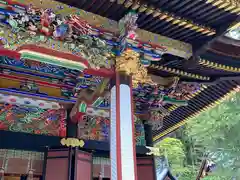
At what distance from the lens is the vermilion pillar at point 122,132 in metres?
3.59

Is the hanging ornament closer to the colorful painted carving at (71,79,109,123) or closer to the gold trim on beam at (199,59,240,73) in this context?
the colorful painted carving at (71,79,109,123)

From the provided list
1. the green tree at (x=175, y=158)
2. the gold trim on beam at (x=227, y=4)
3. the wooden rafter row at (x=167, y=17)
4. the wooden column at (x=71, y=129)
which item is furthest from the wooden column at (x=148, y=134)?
the green tree at (x=175, y=158)

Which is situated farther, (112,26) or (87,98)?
(87,98)

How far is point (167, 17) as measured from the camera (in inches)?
165

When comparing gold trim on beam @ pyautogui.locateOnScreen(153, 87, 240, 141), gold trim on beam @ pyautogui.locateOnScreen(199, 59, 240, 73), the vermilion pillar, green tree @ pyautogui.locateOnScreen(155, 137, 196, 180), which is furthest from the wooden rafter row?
green tree @ pyautogui.locateOnScreen(155, 137, 196, 180)

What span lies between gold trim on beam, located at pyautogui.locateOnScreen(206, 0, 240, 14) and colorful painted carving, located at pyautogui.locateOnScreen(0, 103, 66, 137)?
155 inches

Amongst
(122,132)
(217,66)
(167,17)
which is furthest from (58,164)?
(217,66)

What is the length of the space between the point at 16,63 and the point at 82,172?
260cm

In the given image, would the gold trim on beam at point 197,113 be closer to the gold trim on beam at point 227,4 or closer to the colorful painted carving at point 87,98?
the gold trim on beam at point 227,4

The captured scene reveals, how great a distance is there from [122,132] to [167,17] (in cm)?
194

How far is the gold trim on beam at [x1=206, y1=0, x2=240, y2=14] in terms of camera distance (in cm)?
401

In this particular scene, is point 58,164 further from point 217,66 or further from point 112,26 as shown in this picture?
point 217,66

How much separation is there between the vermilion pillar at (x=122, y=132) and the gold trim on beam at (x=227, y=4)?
5.73 feet

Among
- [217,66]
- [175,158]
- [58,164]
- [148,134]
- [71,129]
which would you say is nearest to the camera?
[217,66]
